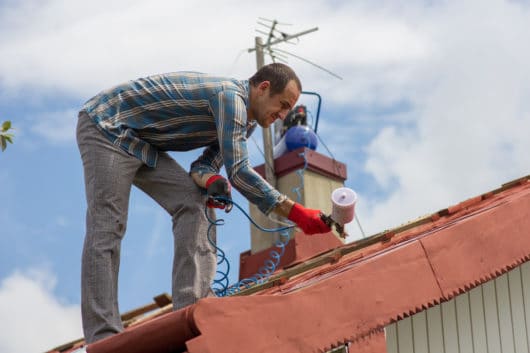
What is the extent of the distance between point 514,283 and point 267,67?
6.21ft

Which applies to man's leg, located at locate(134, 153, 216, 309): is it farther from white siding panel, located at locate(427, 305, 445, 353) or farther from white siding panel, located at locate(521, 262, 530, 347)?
white siding panel, located at locate(521, 262, 530, 347)

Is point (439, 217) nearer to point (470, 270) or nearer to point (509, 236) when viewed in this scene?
point (509, 236)

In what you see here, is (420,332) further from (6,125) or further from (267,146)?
(267,146)

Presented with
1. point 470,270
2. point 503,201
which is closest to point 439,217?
point 503,201

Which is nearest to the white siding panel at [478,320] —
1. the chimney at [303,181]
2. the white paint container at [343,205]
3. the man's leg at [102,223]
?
the white paint container at [343,205]

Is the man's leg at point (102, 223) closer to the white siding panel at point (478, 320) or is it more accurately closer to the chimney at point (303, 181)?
the white siding panel at point (478, 320)

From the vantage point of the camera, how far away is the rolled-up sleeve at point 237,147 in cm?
445

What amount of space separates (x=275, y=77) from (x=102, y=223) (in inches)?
41.4

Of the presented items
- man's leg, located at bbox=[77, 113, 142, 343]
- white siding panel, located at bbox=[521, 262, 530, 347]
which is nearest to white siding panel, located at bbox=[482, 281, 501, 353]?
white siding panel, located at bbox=[521, 262, 530, 347]

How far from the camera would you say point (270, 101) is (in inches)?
183

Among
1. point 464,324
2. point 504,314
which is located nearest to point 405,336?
point 464,324

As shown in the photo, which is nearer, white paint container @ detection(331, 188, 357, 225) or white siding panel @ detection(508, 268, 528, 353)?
white paint container @ detection(331, 188, 357, 225)

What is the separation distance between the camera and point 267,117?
470 centimetres

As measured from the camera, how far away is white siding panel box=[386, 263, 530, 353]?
4.63 m
